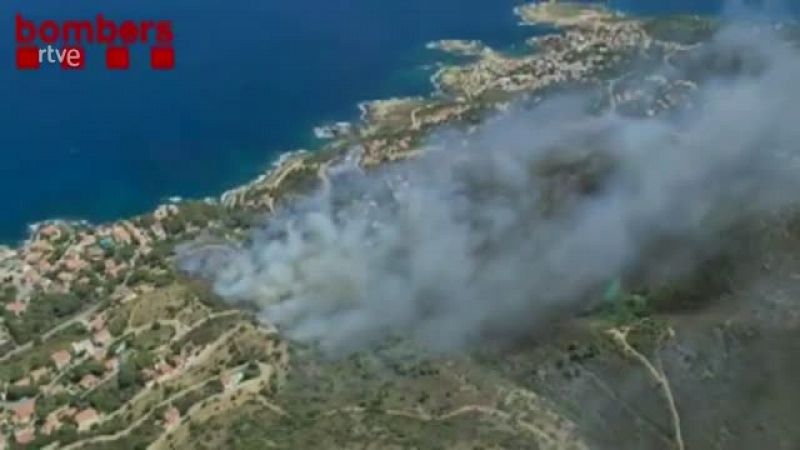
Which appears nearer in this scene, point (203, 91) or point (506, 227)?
point (506, 227)

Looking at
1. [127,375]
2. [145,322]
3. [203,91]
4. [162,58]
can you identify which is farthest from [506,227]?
[162,58]

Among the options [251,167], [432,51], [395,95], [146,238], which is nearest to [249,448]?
[146,238]

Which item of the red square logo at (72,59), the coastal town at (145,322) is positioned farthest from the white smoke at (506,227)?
the red square logo at (72,59)

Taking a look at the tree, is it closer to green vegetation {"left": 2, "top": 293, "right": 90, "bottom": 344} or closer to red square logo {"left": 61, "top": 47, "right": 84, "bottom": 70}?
green vegetation {"left": 2, "top": 293, "right": 90, "bottom": 344}

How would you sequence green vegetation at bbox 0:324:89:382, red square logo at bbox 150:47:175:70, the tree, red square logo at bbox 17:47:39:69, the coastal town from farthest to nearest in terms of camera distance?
red square logo at bbox 150:47:175:70
red square logo at bbox 17:47:39:69
green vegetation at bbox 0:324:89:382
the tree
the coastal town

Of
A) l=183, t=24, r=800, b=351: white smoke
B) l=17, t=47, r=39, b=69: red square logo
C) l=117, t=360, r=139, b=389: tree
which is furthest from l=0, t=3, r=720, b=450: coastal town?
l=17, t=47, r=39, b=69: red square logo

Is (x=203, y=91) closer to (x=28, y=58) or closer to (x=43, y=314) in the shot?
(x=28, y=58)

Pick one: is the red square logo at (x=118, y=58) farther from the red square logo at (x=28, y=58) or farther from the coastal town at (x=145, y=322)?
the coastal town at (x=145, y=322)
